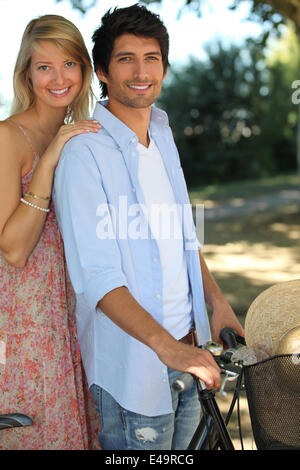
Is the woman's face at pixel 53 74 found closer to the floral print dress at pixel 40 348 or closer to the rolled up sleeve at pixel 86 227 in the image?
the floral print dress at pixel 40 348

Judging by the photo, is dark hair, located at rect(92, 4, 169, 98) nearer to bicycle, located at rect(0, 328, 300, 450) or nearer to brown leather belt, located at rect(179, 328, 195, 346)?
brown leather belt, located at rect(179, 328, 195, 346)

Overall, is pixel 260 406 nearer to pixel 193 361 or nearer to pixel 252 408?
pixel 252 408

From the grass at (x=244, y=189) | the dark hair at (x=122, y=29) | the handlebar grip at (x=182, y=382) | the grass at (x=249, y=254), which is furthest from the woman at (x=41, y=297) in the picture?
the grass at (x=244, y=189)

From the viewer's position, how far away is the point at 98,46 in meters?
2.15

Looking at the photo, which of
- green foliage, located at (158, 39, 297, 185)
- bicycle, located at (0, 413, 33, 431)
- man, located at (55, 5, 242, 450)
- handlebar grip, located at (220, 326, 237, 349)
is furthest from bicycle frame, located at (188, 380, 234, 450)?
green foliage, located at (158, 39, 297, 185)

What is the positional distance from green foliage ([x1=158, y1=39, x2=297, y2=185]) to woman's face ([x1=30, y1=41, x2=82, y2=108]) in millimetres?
20058

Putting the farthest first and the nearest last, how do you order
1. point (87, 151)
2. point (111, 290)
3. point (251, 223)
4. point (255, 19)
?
point (251, 223)
point (255, 19)
point (87, 151)
point (111, 290)

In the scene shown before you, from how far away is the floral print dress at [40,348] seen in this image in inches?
85.7

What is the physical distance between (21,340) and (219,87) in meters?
21.8

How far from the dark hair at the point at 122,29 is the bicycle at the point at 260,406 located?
1.15 meters

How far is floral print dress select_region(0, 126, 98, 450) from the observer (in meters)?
2.18

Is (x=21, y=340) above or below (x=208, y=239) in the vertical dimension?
above
